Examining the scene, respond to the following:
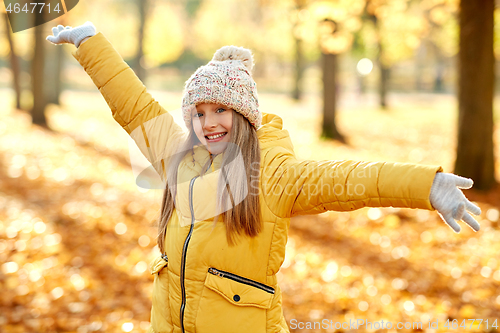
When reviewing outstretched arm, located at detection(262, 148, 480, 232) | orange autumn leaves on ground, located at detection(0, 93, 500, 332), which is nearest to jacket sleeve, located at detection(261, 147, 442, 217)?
outstretched arm, located at detection(262, 148, 480, 232)

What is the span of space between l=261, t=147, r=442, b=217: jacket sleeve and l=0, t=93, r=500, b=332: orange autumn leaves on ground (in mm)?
1514

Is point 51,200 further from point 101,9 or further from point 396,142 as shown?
point 101,9

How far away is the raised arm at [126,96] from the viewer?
2.11 metres

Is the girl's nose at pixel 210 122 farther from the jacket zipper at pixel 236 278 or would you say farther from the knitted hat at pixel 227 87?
the jacket zipper at pixel 236 278

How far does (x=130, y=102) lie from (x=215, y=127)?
1.60 ft

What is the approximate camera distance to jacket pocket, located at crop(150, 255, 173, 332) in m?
1.98

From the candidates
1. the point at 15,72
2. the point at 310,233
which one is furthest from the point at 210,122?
the point at 15,72

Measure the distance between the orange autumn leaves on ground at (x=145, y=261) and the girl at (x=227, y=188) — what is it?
1.13 metres

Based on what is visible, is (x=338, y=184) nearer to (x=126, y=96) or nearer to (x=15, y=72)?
(x=126, y=96)

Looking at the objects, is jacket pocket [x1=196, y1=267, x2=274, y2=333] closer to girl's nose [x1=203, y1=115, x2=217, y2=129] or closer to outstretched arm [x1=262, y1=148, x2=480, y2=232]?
→ outstretched arm [x1=262, y1=148, x2=480, y2=232]

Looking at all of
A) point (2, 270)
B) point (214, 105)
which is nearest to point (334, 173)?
point (214, 105)

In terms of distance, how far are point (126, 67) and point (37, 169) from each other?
25.3 ft

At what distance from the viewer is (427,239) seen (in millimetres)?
5566

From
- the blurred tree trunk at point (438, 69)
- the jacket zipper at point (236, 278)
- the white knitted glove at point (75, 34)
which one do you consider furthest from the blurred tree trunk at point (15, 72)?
the blurred tree trunk at point (438, 69)
